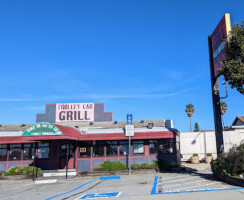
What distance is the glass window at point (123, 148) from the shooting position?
20422 mm

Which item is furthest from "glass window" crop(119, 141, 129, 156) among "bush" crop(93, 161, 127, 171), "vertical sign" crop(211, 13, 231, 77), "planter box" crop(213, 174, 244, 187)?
"vertical sign" crop(211, 13, 231, 77)

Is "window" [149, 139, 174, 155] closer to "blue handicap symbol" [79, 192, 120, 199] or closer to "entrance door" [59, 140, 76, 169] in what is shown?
"entrance door" [59, 140, 76, 169]

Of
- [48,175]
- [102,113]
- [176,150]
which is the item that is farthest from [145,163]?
[102,113]

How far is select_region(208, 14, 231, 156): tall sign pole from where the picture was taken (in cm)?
1438

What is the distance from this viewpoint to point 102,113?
1351 inches

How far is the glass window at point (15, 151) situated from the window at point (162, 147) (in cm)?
1122

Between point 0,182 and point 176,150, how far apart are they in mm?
13825

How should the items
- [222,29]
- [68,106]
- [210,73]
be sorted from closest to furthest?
[222,29], [210,73], [68,106]

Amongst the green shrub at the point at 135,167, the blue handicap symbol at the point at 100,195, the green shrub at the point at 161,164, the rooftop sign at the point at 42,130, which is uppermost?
the rooftop sign at the point at 42,130

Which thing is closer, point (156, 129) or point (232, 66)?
point (232, 66)

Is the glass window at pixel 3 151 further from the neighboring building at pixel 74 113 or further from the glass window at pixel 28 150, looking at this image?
the neighboring building at pixel 74 113

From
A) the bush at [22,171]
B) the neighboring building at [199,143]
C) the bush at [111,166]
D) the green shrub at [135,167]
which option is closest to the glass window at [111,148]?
the bush at [111,166]

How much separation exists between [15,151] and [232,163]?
55.2 feet

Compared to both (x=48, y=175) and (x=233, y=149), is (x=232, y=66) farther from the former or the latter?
(x=48, y=175)
